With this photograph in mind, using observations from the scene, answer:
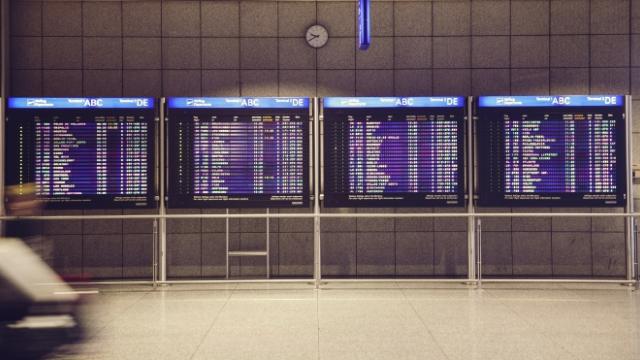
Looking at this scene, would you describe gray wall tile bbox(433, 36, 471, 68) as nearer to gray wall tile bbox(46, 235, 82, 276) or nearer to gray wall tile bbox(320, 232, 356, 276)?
gray wall tile bbox(320, 232, 356, 276)

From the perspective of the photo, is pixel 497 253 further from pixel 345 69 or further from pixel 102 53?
pixel 102 53

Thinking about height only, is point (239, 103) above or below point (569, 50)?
below

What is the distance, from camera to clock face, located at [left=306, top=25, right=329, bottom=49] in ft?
21.9

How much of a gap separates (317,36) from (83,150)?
2870 mm

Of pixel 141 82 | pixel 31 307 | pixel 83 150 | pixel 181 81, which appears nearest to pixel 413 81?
pixel 181 81

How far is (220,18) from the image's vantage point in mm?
6664

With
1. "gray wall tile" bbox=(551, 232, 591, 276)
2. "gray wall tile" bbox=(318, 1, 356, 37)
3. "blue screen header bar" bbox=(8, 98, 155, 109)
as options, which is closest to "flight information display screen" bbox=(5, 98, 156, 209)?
"blue screen header bar" bbox=(8, 98, 155, 109)

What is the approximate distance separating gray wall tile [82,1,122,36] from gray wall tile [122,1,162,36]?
69 millimetres

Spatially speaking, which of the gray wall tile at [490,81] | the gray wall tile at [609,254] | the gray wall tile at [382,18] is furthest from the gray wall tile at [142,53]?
the gray wall tile at [609,254]

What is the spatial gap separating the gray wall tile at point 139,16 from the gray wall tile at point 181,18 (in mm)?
103

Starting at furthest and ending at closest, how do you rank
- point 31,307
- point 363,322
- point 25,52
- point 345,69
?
point 345,69 → point 25,52 → point 363,322 → point 31,307

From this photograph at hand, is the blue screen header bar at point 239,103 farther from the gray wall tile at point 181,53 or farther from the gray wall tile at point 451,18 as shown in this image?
the gray wall tile at point 451,18

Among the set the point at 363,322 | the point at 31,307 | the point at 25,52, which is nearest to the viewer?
the point at 31,307

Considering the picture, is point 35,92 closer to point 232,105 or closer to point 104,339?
point 232,105
